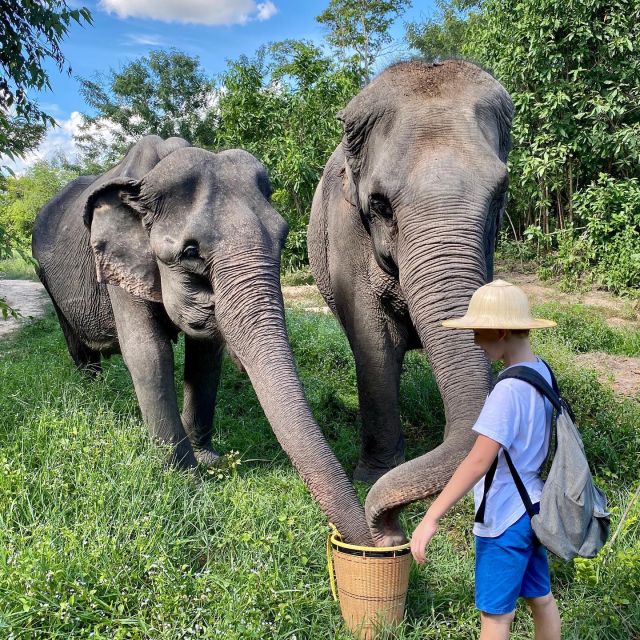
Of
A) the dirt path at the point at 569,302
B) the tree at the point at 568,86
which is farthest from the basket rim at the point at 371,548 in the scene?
the tree at the point at 568,86

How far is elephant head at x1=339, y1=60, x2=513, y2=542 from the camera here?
260 cm

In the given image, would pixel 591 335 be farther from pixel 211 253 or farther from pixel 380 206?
pixel 211 253

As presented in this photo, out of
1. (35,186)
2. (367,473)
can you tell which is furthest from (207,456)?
(35,186)

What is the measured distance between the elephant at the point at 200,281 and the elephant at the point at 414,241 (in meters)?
0.45

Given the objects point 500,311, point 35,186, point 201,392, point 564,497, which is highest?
point 35,186

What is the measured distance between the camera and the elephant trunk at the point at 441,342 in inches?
96.2

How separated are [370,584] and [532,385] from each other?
106cm

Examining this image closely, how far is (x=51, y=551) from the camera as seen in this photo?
2771 millimetres

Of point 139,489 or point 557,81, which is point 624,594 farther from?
point 557,81

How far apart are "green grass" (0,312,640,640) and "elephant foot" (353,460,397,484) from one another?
0.40ft

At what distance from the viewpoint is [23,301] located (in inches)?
563

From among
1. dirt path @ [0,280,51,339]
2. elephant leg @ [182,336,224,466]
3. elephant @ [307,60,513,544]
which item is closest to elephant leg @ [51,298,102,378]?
elephant leg @ [182,336,224,466]

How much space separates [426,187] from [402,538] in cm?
150

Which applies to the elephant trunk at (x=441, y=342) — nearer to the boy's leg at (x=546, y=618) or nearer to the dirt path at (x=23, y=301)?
the boy's leg at (x=546, y=618)
